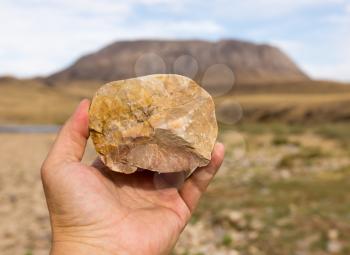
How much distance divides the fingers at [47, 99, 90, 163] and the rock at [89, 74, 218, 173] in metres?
0.45

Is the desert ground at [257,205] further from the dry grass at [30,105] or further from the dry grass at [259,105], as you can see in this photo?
the dry grass at [30,105]

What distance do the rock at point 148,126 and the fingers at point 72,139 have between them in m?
0.45

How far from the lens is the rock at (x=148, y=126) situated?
489 centimetres

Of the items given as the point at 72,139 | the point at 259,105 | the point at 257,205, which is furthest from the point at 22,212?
the point at 259,105

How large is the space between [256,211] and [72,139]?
346 inches

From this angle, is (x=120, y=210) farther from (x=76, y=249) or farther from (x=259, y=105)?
(x=259, y=105)

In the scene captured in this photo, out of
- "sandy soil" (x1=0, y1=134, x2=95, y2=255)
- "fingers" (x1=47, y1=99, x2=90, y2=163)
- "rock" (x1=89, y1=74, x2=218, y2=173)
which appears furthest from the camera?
"sandy soil" (x1=0, y1=134, x2=95, y2=255)

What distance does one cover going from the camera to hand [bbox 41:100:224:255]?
412 centimetres

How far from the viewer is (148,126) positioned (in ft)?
16.2

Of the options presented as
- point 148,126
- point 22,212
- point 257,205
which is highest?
point 148,126

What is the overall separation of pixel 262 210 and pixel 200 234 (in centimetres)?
203

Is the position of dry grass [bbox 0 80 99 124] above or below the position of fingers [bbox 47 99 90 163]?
below

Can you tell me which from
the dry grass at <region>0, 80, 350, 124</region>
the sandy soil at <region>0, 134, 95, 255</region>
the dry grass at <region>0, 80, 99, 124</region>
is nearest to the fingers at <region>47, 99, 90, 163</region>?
the sandy soil at <region>0, 134, 95, 255</region>

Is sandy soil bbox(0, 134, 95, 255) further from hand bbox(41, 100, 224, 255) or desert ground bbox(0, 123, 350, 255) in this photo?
hand bbox(41, 100, 224, 255)
